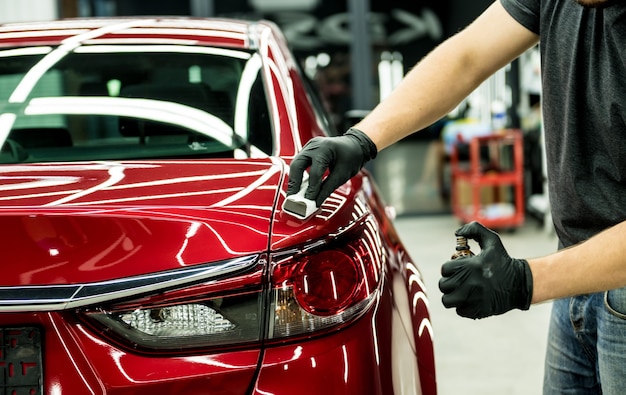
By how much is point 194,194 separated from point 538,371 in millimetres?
2460

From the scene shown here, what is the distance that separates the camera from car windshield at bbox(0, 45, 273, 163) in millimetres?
1792

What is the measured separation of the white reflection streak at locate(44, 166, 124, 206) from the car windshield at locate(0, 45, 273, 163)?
1.06 feet

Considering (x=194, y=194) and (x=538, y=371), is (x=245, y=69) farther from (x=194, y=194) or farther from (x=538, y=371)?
(x=538, y=371)

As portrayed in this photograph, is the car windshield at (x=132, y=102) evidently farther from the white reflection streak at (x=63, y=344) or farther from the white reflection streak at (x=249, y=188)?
the white reflection streak at (x=63, y=344)

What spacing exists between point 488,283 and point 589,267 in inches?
5.4

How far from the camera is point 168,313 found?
1.16 metres

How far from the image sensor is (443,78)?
1513 mm

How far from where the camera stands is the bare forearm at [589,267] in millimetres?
1071

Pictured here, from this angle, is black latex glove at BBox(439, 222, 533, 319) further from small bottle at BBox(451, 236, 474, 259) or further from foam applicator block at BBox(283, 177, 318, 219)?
foam applicator block at BBox(283, 177, 318, 219)

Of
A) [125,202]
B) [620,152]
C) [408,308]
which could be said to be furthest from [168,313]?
[620,152]

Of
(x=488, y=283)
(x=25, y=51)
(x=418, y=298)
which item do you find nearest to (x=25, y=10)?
(x=25, y=51)

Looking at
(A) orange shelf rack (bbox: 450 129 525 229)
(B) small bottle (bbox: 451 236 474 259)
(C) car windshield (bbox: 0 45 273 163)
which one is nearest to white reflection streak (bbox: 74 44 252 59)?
(C) car windshield (bbox: 0 45 273 163)

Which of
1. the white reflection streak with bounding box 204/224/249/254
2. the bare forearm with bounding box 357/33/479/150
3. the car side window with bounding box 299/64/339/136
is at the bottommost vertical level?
the white reflection streak with bounding box 204/224/249/254

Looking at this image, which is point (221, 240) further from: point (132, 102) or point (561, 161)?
point (132, 102)
